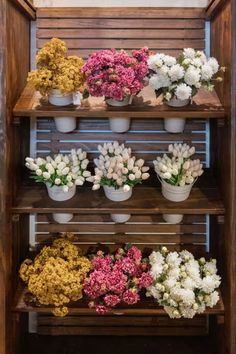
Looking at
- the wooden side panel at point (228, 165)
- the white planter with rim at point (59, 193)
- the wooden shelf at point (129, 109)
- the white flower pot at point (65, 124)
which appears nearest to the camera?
the wooden side panel at point (228, 165)

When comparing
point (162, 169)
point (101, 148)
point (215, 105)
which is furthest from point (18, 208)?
point (215, 105)

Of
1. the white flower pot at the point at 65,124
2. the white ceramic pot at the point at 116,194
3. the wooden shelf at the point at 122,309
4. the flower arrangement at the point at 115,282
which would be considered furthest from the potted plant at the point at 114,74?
the wooden shelf at the point at 122,309

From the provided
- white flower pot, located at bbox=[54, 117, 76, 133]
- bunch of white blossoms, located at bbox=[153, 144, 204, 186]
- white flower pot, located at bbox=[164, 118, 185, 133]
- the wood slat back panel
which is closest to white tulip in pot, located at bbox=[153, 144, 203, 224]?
bunch of white blossoms, located at bbox=[153, 144, 204, 186]

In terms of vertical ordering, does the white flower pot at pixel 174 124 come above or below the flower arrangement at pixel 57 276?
above

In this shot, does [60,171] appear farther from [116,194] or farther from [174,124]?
[174,124]

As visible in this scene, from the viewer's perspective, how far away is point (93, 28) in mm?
2439

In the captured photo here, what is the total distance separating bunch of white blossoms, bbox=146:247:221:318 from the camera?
2.02 metres

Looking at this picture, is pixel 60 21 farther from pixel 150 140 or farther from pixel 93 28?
pixel 150 140

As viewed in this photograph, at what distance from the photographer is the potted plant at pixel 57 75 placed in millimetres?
2047

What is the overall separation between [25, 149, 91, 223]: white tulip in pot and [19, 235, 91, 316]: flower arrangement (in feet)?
0.88

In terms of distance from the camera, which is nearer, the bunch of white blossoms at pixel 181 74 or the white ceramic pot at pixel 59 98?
the bunch of white blossoms at pixel 181 74

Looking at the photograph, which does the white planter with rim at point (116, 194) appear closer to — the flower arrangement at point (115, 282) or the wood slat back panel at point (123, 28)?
the flower arrangement at point (115, 282)

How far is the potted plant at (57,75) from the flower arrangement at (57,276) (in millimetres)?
730

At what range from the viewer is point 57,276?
2.06 metres
